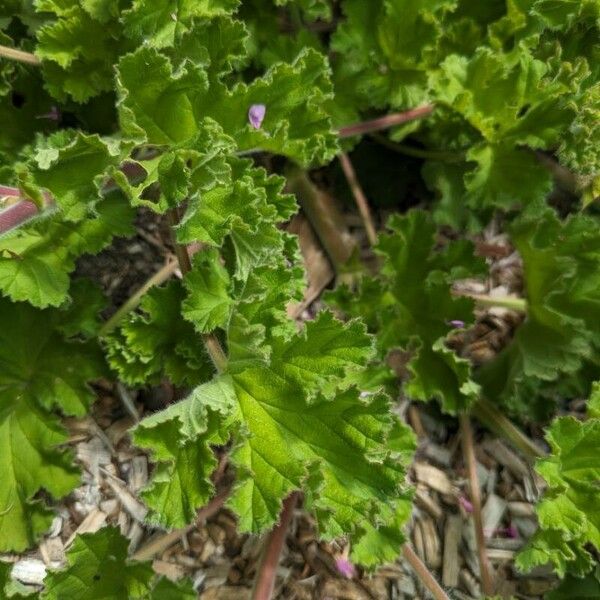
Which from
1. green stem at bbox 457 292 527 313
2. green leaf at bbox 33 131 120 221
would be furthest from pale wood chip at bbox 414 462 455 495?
green leaf at bbox 33 131 120 221

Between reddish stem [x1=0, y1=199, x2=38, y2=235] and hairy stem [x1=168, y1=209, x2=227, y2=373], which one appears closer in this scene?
reddish stem [x1=0, y1=199, x2=38, y2=235]

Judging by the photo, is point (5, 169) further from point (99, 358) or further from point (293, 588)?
point (293, 588)

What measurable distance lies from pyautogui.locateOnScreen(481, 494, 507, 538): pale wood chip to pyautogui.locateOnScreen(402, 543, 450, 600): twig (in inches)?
12.2

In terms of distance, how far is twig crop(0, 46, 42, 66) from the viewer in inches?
80.1

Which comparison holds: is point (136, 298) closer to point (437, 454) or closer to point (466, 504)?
point (437, 454)

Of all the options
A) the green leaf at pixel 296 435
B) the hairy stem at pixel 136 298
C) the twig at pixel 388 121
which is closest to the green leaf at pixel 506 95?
the twig at pixel 388 121

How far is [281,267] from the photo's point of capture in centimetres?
192

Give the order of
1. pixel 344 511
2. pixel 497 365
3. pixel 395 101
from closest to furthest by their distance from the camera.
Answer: pixel 344 511 → pixel 395 101 → pixel 497 365

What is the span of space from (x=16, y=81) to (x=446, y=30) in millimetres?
1216

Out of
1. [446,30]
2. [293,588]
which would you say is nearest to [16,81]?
[446,30]

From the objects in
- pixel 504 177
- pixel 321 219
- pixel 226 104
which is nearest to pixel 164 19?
pixel 226 104

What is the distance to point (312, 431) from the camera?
6.14 feet

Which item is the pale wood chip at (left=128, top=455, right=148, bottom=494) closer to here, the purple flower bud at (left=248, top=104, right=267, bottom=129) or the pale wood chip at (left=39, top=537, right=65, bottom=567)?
the pale wood chip at (left=39, top=537, right=65, bottom=567)

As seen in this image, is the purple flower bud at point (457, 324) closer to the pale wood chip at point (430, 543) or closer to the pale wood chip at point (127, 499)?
the pale wood chip at point (430, 543)
